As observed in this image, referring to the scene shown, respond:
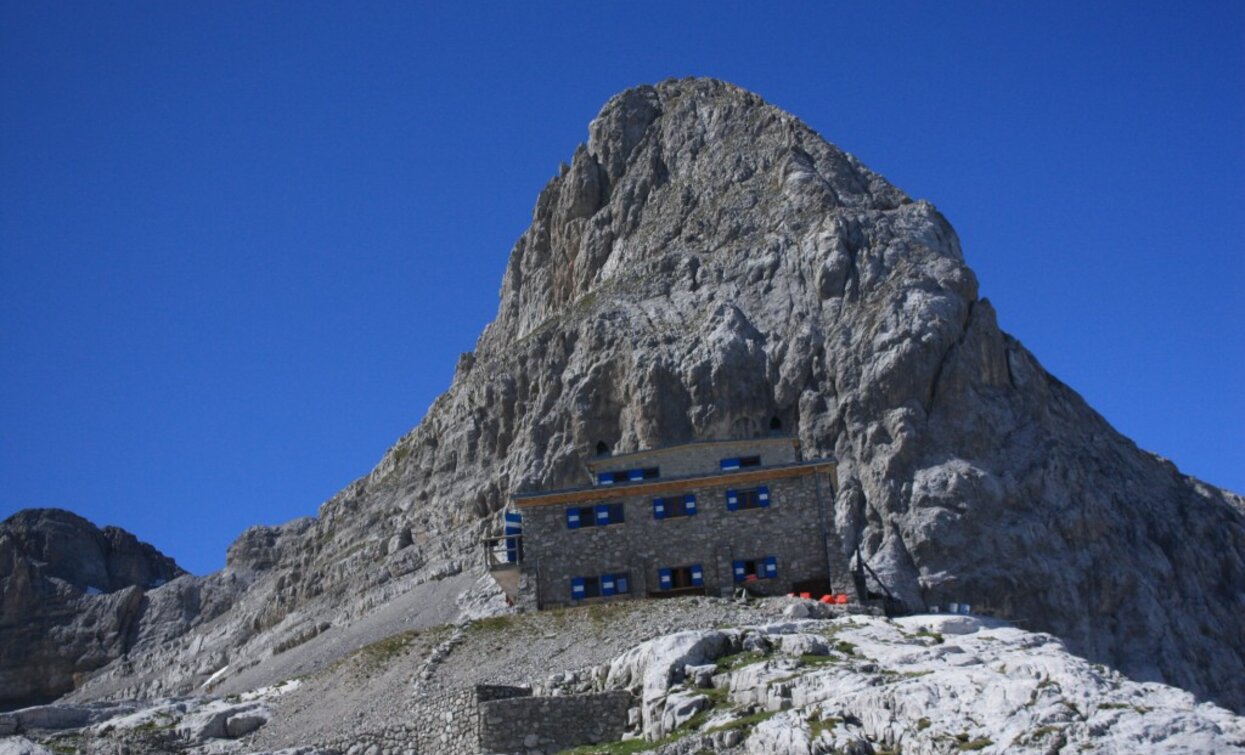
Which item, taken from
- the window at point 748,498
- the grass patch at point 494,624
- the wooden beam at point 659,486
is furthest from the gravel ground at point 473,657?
the window at point 748,498

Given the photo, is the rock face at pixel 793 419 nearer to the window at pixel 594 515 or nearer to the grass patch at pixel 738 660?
the window at pixel 594 515

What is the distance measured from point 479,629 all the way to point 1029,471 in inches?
2632

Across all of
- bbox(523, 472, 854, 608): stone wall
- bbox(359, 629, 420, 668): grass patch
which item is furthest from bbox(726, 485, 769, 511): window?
bbox(359, 629, 420, 668): grass patch

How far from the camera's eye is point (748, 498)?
67.3 meters

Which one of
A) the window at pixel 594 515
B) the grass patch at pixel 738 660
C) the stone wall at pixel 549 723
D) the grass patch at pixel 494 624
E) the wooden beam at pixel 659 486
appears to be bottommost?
the stone wall at pixel 549 723

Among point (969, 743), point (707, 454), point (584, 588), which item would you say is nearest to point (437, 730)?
point (584, 588)

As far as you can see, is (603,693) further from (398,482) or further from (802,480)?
(398,482)

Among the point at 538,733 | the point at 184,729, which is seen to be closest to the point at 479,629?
the point at 184,729

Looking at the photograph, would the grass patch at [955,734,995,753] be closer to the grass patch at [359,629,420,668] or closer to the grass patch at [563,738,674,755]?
the grass patch at [563,738,674,755]

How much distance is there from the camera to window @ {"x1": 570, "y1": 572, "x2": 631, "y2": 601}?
66625mm

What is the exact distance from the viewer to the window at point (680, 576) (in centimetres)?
6650

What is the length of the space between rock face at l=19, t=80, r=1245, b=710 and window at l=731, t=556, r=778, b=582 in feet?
128

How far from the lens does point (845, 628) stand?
2072 inches

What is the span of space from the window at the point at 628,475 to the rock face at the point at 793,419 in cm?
3449
